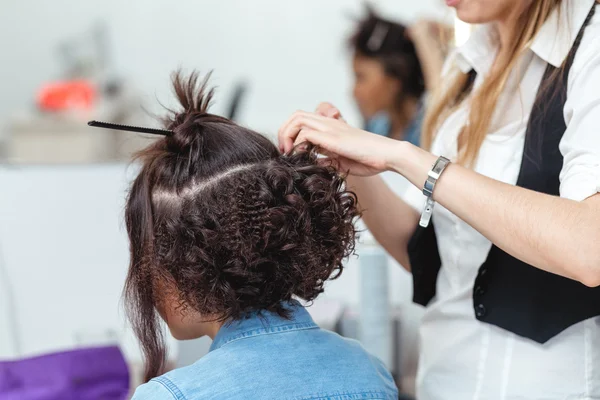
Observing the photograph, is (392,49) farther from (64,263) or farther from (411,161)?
(411,161)

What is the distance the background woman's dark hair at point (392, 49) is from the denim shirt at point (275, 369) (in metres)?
1.61

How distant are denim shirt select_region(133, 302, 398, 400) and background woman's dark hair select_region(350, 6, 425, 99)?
161 cm

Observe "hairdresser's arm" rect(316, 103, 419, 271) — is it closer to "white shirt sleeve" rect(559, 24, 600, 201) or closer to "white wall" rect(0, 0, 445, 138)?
"white shirt sleeve" rect(559, 24, 600, 201)

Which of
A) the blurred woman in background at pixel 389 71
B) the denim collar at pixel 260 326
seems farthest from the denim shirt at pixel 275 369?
the blurred woman in background at pixel 389 71

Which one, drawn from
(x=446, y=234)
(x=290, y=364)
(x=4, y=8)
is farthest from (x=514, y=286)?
(x=4, y=8)

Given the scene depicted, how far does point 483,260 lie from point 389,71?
1475mm

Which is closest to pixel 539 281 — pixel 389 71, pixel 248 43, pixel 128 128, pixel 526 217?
pixel 526 217

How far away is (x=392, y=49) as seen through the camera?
2.36 meters

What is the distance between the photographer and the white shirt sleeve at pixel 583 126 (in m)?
0.78

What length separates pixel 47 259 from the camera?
1621mm

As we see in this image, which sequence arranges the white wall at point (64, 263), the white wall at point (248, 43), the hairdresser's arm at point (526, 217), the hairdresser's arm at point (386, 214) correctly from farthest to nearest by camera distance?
the white wall at point (248, 43) → the white wall at point (64, 263) → the hairdresser's arm at point (386, 214) → the hairdresser's arm at point (526, 217)

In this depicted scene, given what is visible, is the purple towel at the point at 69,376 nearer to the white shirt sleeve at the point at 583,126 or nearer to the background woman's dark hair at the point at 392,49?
the white shirt sleeve at the point at 583,126

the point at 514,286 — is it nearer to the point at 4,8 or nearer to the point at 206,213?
the point at 206,213

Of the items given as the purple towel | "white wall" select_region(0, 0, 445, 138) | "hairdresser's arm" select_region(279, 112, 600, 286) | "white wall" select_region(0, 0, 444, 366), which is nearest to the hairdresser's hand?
"hairdresser's arm" select_region(279, 112, 600, 286)
